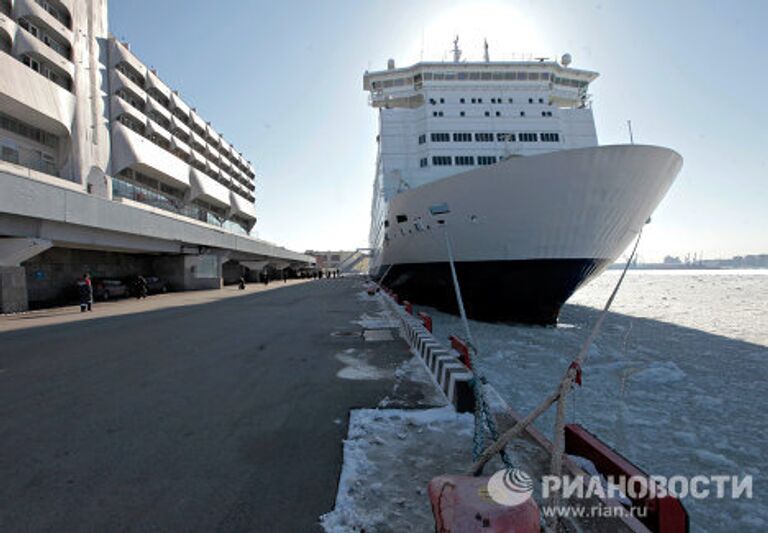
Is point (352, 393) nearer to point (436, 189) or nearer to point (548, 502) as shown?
point (548, 502)

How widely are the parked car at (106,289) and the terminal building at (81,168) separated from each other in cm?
167

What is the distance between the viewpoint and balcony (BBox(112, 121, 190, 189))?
29.5 meters

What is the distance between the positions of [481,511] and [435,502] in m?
0.27

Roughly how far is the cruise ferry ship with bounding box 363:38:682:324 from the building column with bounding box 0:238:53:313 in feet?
45.4

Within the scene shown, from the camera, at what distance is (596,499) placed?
8.38ft

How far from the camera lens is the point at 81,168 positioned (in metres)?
25.8

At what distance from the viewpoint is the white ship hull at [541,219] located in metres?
10.7

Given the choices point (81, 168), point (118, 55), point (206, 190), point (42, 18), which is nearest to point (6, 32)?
point (42, 18)

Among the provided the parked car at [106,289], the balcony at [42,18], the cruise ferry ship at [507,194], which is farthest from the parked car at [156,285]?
the cruise ferry ship at [507,194]

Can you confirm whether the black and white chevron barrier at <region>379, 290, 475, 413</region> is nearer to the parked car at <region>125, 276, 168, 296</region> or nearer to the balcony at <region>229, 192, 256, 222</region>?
the parked car at <region>125, 276, 168, 296</region>

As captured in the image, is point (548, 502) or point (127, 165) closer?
point (548, 502)

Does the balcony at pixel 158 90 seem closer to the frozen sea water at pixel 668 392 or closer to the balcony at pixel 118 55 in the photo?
the balcony at pixel 118 55

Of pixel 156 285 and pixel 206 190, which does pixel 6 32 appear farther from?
pixel 206 190

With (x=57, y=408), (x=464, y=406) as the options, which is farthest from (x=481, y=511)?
(x=57, y=408)
